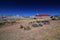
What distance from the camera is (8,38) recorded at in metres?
4.95

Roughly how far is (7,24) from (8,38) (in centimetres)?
228

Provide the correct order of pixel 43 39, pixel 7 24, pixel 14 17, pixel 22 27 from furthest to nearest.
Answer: pixel 14 17 → pixel 7 24 → pixel 22 27 → pixel 43 39

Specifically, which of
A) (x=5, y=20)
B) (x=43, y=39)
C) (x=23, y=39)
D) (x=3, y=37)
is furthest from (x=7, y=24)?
(x=43, y=39)

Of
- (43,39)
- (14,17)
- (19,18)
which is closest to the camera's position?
(43,39)

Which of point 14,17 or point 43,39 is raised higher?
point 14,17

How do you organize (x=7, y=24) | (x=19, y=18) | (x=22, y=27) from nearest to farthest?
1. (x=22, y=27)
2. (x=7, y=24)
3. (x=19, y=18)

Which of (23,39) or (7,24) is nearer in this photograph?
(23,39)

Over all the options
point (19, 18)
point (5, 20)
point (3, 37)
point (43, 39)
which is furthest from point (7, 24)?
point (43, 39)

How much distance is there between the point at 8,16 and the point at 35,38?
3357mm

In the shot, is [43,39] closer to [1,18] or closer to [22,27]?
[22,27]

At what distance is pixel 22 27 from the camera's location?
20.8 ft

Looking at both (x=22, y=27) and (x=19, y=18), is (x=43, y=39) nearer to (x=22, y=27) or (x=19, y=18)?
(x=22, y=27)

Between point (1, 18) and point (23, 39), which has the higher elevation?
point (1, 18)

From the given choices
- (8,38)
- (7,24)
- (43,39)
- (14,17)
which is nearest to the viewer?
(43,39)
